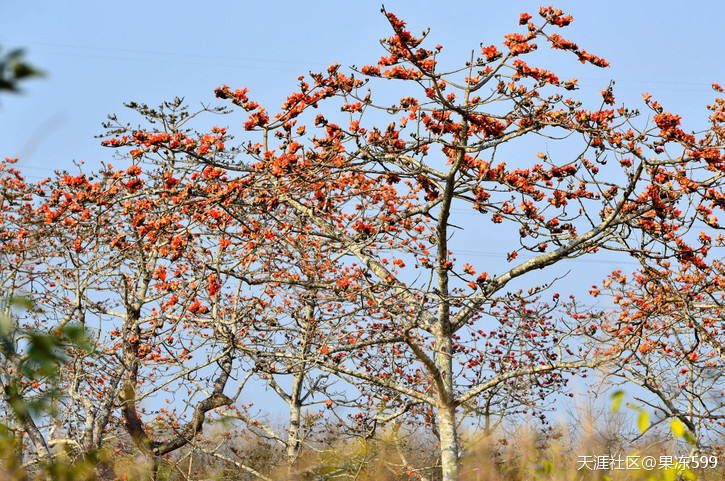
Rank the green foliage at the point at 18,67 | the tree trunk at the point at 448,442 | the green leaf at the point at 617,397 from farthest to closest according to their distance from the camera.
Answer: the tree trunk at the point at 448,442, the green leaf at the point at 617,397, the green foliage at the point at 18,67

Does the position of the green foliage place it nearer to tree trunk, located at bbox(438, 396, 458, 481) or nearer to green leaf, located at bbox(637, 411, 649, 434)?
green leaf, located at bbox(637, 411, 649, 434)

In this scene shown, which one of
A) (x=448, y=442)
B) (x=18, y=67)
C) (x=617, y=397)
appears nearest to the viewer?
(x=18, y=67)

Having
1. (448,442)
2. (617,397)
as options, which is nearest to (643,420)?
(617,397)

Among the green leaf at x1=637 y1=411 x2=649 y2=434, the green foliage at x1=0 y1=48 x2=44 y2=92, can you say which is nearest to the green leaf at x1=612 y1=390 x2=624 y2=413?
the green leaf at x1=637 y1=411 x2=649 y2=434

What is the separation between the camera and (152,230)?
25.5 ft

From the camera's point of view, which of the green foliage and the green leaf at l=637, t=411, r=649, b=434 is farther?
the green leaf at l=637, t=411, r=649, b=434

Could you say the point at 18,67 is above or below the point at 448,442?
above

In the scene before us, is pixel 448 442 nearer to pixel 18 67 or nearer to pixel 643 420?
pixel 643 420

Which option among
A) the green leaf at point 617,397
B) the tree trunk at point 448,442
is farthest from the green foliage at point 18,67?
the tree trunk at point 448,442

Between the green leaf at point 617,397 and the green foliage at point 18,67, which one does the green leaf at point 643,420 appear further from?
the green foliage at point 18,67

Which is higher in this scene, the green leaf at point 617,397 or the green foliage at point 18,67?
the green foliage at point 18,67

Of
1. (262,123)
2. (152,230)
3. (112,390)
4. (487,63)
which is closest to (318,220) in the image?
(262,123)

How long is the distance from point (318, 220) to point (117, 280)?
12.0 feet

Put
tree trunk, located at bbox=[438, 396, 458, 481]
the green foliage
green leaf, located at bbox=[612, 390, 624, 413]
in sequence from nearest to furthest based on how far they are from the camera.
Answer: the green foliage, green leaf, located at bbox=[612, 390, 624, 413], tree trunk, located at bbox=[438, 396, 458, 481]
